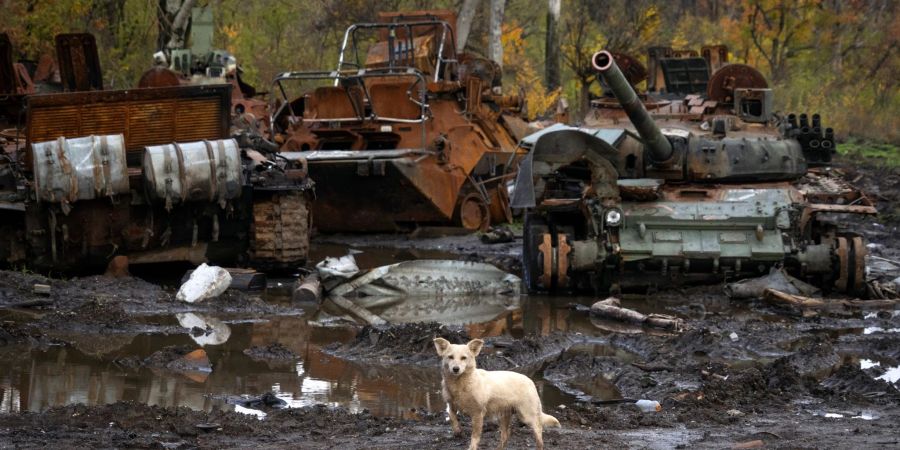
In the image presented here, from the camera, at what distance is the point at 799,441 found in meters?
6.81

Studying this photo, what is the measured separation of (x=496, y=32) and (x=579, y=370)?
19.6m

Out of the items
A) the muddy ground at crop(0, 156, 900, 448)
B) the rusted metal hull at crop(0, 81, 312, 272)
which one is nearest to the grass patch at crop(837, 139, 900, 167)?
the muddy ground at crop(0, 156, 900, 448)

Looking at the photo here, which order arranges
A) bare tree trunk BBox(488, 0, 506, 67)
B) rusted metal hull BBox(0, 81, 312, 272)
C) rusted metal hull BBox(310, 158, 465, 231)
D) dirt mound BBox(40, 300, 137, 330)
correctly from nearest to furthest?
dirt mound BBox(40, 300, 137, 330) < rusted metal hull BBox(0, 81, 312, 272) < rusted metal hull BBox(310, 158, 465, 231) < bare tree trunk BBox(488, 0, 506, 67)

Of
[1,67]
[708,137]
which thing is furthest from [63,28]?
[708,137]

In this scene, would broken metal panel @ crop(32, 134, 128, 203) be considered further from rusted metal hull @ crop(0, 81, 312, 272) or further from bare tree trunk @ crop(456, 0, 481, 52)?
bare tree trunk @ crop(456, 0, 481, 52)

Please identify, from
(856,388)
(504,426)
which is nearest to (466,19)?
(856,388)

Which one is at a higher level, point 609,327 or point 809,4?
point 809,4

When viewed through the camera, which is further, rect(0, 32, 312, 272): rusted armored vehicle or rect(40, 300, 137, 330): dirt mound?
rect(0, 32, 312, 272): rusted armored vehicle

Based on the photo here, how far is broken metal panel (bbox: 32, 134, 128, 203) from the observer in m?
11.6

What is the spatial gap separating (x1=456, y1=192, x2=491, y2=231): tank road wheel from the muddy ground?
16.8 feet

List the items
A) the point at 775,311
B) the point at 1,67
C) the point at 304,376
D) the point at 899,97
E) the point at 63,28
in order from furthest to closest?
the point at 899,97
the point at 63,28
the point at 1,67
the point at 775,311
the point at 304,376

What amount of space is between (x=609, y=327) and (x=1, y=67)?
750 centimetres

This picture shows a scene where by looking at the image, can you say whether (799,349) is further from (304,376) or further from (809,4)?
(809,4)

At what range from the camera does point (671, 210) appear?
1283 centimetres
